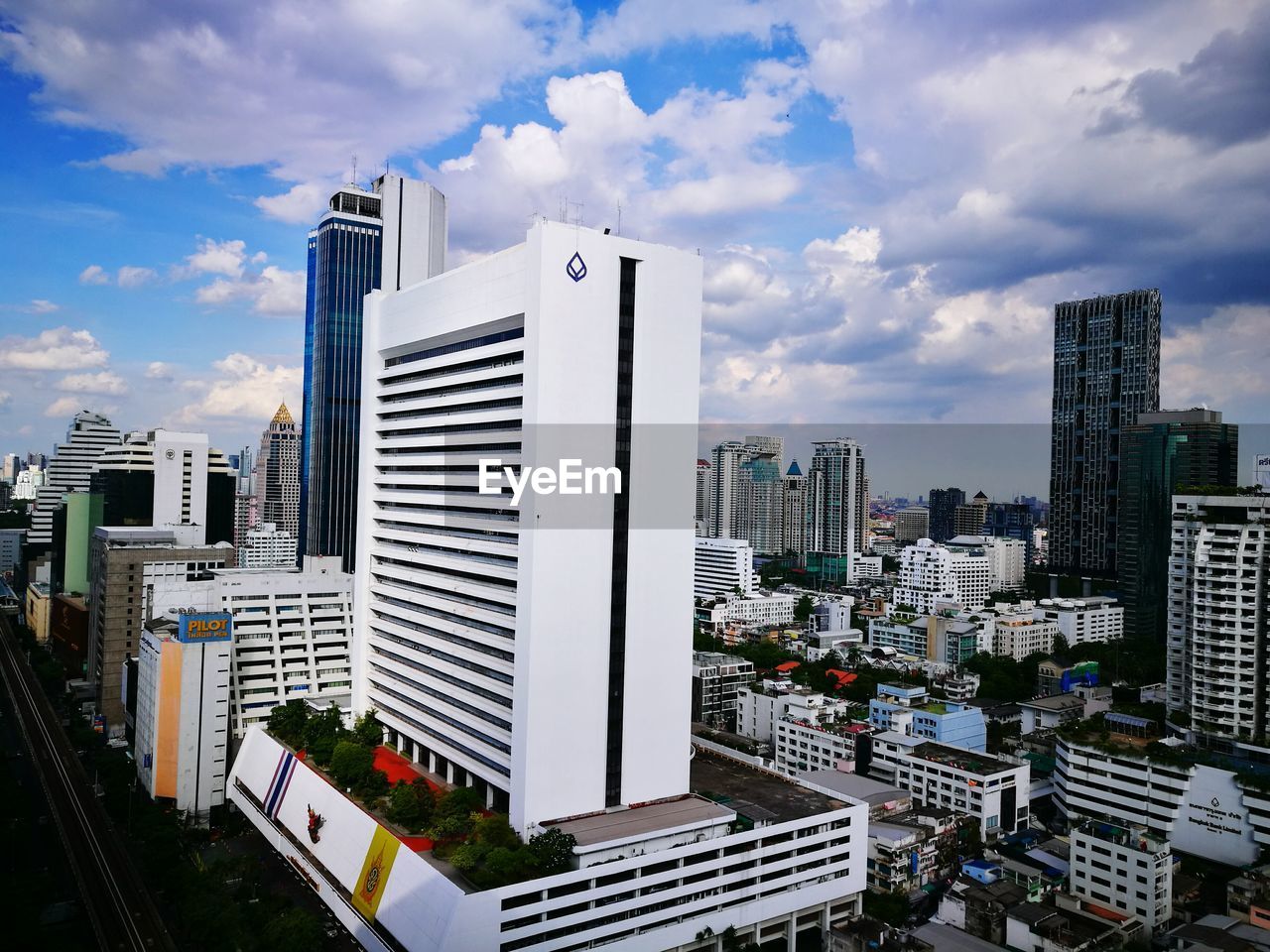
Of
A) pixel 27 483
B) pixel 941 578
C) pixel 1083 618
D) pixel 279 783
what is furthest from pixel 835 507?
pixel 27 483

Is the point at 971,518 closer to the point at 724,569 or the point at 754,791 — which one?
the point at 724,569

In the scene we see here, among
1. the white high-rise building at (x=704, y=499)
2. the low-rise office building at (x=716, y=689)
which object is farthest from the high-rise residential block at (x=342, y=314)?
the white high-rise building at (x=704, y=499)

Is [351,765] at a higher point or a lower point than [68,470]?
lower

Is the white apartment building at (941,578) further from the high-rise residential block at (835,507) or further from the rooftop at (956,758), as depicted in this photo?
the rooftop at (956,758)

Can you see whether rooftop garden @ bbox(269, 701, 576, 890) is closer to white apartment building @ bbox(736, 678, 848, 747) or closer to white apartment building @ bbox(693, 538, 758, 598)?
white apartment building @ bbox(736, 678, 848, 747)

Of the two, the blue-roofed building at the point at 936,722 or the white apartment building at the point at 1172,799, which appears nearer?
the white apartment building at the point at 1172,799

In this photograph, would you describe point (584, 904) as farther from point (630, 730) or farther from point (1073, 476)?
point (1073, 476)

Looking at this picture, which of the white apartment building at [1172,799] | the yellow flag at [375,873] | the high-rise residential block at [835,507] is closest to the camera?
the yellow flag at [375,873]
